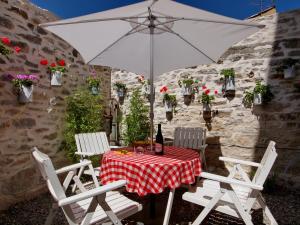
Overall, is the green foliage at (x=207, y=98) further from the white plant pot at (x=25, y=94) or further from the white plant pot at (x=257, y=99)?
the white plant pot at (x=25, y=94)

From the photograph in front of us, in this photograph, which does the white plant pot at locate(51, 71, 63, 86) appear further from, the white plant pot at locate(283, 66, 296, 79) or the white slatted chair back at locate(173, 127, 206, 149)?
the white plant pot at locate(283, 66, 296, 79)

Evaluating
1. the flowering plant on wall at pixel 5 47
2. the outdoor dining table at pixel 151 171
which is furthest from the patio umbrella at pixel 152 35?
the flowering plant on wall at pixel 5 47

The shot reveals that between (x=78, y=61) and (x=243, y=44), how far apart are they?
9.07ft

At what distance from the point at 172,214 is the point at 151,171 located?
1055 millimetres

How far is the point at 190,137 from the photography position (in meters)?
4.50

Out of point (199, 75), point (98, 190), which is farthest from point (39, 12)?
point (98, 190)

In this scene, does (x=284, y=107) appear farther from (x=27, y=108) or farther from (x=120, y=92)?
(x=27, y=108)

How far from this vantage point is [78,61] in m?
4.70

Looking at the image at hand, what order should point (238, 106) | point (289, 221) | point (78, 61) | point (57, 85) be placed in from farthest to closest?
point (78, 61)
point (238, 106)
point (57, 85)
point (289, 221)

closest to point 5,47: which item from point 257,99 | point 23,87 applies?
point 23,87

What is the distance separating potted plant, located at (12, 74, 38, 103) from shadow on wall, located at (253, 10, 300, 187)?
3297 mm

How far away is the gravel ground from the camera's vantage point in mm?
2852

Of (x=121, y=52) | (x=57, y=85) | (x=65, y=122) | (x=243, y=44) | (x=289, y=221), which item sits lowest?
(x=289, y=221)

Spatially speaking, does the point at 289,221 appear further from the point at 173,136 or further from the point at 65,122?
the point at 65,122
